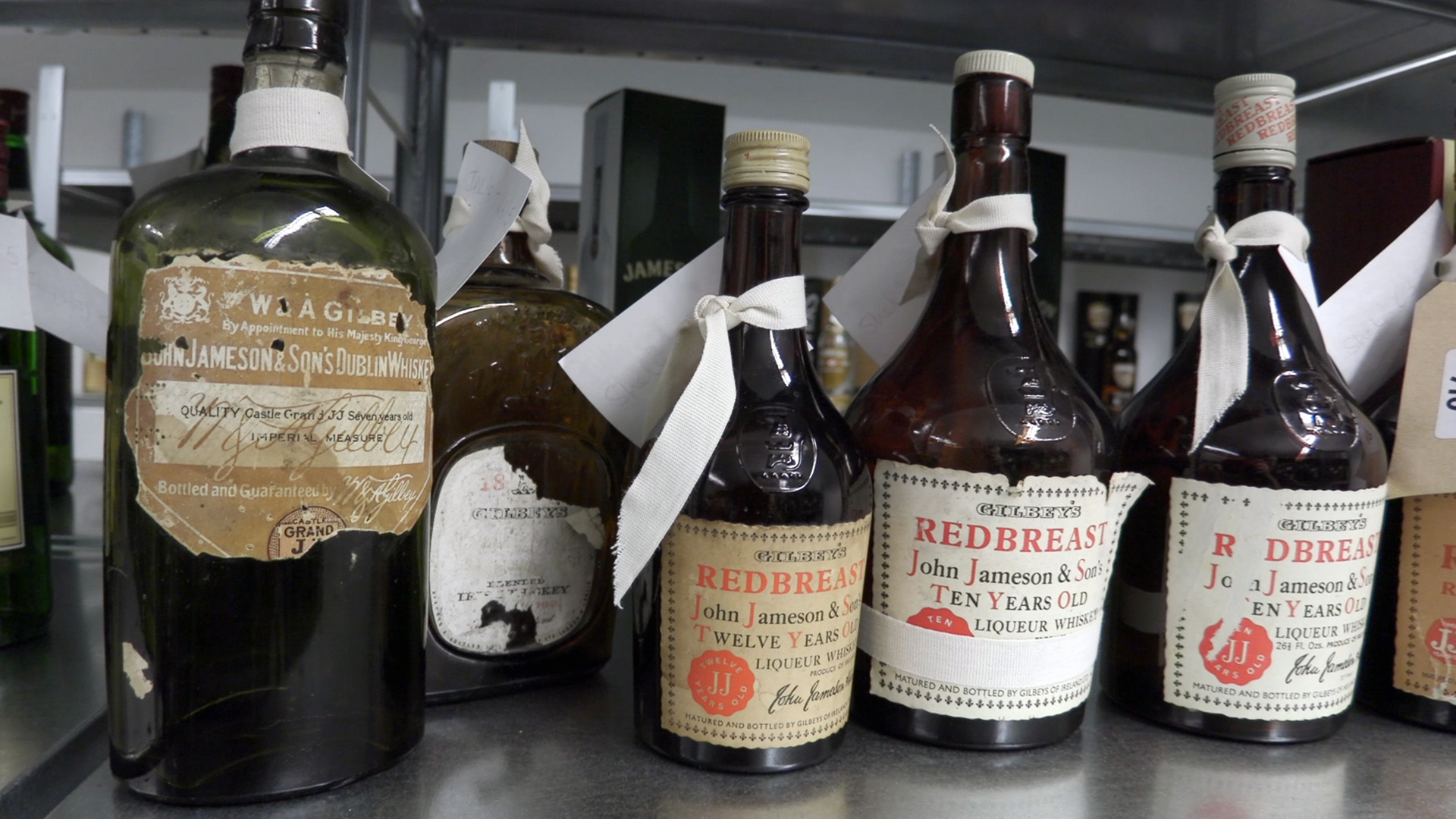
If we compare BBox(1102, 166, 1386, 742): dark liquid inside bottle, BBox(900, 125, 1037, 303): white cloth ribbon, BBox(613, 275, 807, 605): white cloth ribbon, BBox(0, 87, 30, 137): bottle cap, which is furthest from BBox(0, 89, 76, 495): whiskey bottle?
BBox(1102, 166, 1386, 742): dark liquid inside bottle

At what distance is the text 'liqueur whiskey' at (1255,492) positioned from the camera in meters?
0.52

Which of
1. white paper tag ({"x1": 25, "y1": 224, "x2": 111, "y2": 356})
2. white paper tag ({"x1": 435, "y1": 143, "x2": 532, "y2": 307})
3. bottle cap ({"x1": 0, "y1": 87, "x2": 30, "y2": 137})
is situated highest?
bottle cap ({"x1": 0, "y1": 87, "x2": 30, "y2": 137})

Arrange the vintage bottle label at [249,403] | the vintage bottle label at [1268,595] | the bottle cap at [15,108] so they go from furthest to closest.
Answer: the bottle cap at [15,108]
the vintage bottle label at [1268,595]
the vintage bottle label at [249,403]

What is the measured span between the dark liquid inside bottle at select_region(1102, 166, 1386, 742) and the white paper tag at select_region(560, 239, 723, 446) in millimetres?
266

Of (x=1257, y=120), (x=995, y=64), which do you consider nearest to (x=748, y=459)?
(x=995, y=64)

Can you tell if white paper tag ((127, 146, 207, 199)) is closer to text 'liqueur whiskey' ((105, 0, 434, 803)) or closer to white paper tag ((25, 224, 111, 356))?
white paper tag ((25, 224, 111, 356))

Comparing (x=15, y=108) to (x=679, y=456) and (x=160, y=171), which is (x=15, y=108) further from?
(x=679, y=456)

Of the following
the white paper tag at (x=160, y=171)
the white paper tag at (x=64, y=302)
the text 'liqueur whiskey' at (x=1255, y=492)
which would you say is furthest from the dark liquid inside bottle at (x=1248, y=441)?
the white paper tag at (x=160, y=171)

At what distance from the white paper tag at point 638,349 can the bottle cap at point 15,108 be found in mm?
519

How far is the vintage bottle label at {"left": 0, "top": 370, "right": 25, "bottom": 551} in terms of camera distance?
0.60 m

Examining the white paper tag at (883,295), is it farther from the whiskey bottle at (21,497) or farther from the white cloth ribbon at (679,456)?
the whiskey bottle at (21,497)

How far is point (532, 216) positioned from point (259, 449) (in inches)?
8.6

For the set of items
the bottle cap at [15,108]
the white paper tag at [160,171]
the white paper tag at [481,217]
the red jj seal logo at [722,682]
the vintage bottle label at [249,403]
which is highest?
the bottle cap at [15,108]

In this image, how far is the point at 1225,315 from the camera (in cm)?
55
